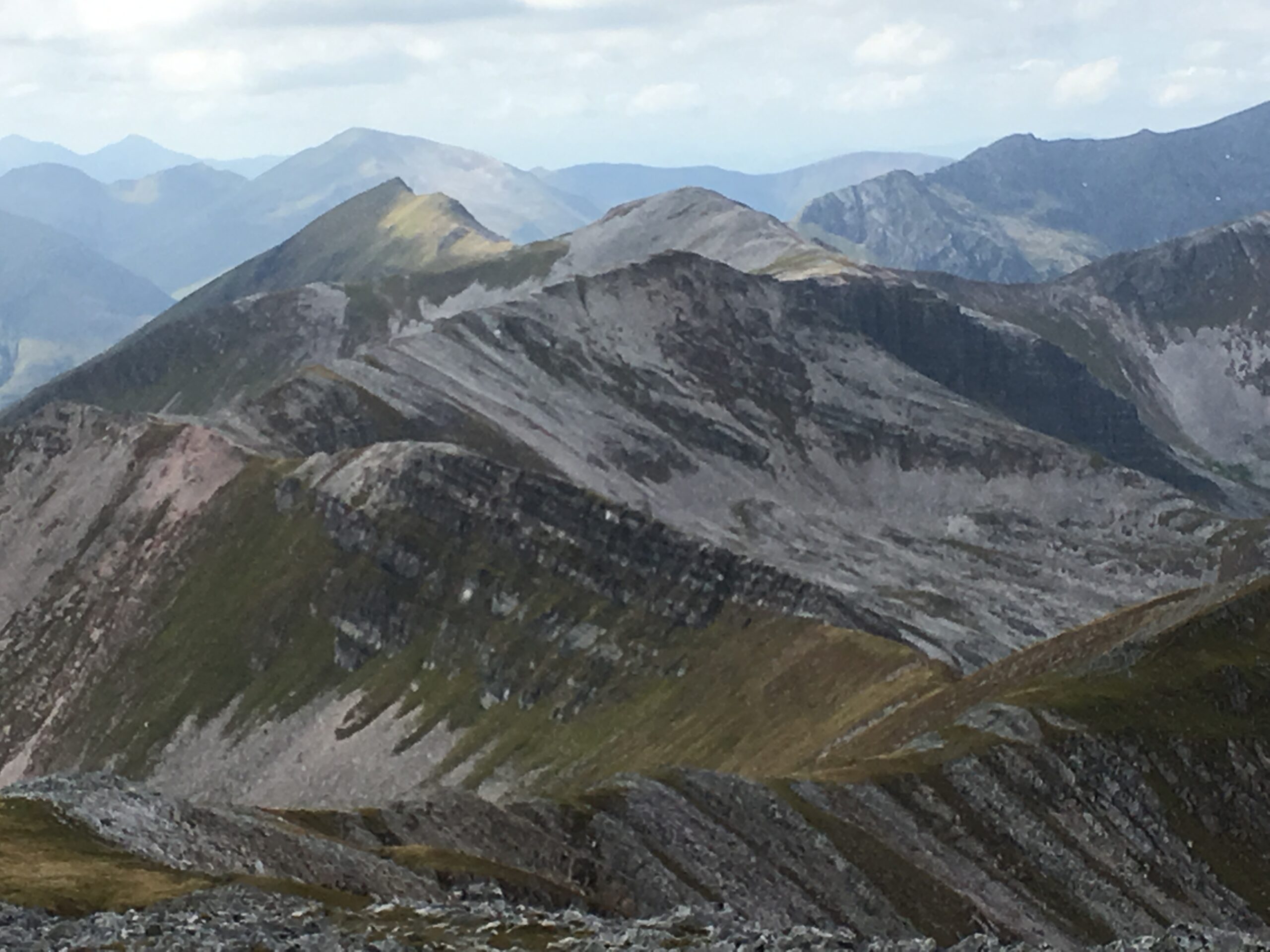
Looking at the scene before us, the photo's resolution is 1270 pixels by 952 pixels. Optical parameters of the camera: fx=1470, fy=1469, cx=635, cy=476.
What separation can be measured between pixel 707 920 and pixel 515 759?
85.1m

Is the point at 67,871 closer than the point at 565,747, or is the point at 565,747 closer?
the point at 67,871

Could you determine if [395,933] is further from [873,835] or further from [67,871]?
[873,835]

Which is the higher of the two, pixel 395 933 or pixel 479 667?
pixel 395 933

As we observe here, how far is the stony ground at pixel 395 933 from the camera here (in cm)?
4844

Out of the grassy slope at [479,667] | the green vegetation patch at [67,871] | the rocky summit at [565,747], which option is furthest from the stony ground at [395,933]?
the grassy slope at [479,667]

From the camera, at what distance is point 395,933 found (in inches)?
2029

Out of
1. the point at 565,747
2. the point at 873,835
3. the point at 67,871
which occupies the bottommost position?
the point at 565,747

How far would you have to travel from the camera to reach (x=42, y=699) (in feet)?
604

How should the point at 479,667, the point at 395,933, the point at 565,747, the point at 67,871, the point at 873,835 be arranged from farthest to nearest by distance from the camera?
1. the point at 479,667
2. the point at 565,747
3. the point at 873,835
4. the point at 67,871
5. the point at 395,933

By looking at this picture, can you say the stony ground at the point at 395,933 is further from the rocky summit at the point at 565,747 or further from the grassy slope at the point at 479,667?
the grassy slope at the point at 479,667

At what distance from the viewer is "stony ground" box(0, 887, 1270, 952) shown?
159ft

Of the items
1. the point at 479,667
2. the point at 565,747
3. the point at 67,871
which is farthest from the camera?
the point at 479,667

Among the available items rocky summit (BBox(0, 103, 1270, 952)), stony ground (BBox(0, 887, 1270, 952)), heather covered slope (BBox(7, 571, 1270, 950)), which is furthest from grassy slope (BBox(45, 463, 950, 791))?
stony ground (BBox(0, 887, 1270, 952))

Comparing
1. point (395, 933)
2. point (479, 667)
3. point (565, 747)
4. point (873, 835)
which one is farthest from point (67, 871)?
point (479, 667)
